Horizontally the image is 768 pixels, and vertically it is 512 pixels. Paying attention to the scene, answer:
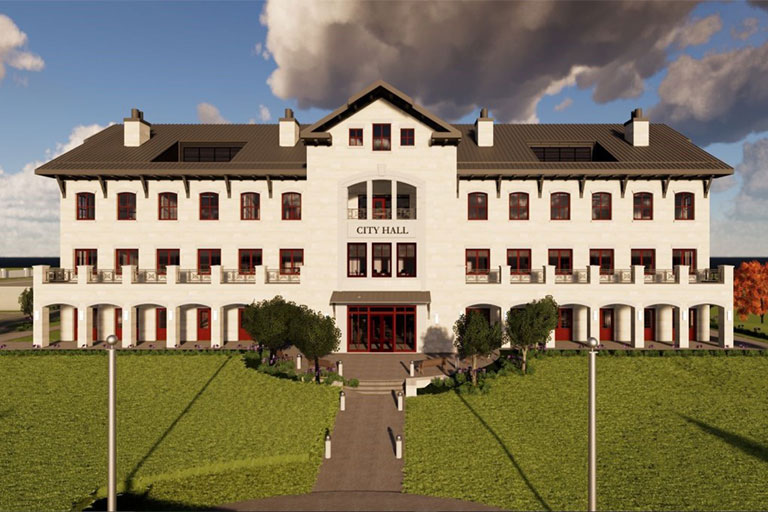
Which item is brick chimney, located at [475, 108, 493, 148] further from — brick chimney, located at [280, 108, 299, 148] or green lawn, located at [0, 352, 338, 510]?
green lawn, located at [0, 352, 338, 510]

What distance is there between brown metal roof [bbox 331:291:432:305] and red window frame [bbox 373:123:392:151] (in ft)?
34.0

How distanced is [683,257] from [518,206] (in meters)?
12.7

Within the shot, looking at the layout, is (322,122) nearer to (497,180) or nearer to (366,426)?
(497,180)

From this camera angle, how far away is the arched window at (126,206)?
32.7 meters

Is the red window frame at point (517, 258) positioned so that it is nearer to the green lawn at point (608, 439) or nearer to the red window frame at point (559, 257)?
the red window frame at point (559, 257)

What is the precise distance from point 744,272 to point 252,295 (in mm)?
43831

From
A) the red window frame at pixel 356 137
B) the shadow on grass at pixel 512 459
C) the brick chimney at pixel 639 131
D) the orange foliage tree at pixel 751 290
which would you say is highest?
the brick chimney at pixel 639 131

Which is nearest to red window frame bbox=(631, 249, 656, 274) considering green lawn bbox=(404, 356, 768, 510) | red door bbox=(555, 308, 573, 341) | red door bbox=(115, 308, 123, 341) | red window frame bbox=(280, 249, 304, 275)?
red door bbox=(555, 308, 573, 341)

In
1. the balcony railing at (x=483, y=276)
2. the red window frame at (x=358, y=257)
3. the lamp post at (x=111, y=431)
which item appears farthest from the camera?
the balcony railing at (x=483, y=276)

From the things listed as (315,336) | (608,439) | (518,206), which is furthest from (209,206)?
(608,439)

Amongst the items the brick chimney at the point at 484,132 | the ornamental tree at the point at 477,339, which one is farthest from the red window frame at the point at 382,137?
the ornamental tree at the point at 477,339

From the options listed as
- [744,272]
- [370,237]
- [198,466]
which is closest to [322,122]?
[370,237]

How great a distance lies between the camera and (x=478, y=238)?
3269 centimetres

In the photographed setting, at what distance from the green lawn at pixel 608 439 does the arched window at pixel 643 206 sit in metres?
11.4
